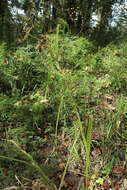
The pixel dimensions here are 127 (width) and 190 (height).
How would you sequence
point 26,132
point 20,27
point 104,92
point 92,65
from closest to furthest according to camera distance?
point 26,132
point 104,92
point 92,65
point 20,27

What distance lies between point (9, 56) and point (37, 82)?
59cm

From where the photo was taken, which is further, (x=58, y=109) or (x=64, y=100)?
(x=64, y=100)

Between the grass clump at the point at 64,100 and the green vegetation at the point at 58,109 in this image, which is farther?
the grass clump at the point at 64,100

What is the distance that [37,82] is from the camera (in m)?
3.23

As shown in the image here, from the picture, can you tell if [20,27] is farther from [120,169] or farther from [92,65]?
[120,169]

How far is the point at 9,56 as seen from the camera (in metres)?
3.43

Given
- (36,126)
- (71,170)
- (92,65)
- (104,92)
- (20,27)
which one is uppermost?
(20,27)

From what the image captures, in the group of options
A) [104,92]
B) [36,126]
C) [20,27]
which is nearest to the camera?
[36,126]

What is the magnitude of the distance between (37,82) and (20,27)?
2.02 metres

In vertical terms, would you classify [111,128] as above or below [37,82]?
below

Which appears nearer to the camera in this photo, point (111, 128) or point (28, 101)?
point (111, 128)

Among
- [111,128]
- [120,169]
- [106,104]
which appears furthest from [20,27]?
[120,169]

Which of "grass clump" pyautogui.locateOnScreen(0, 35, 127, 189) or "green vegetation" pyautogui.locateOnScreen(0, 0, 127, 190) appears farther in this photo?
"grass clump" pyautogui.locateOnScreen(0, 35, 127, 189)

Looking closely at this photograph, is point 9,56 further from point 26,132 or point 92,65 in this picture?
point 26,132
